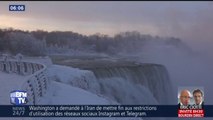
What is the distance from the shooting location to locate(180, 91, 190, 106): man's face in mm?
11453

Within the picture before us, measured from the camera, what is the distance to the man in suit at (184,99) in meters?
11.5

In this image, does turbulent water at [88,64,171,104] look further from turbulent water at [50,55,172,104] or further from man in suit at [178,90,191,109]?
man in suit at [178,90,191,109]

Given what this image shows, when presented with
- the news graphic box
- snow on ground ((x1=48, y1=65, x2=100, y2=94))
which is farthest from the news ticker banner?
snow on ground ((x1=48, y1=65, x2=100, y2=94))

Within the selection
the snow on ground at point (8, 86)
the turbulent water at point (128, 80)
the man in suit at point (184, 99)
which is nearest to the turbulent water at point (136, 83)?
the turbulent water at point (128, 80)

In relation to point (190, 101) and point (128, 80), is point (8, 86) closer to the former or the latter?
point (128, 80)

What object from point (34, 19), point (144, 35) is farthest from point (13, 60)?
point (144, 35)

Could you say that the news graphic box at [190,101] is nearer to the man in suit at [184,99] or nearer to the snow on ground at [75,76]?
the man in suit at [184,99]

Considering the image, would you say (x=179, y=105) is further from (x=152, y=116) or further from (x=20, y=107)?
(x=20, y=107)

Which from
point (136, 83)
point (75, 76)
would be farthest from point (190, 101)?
point (75, 76)

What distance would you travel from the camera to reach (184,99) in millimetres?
11469

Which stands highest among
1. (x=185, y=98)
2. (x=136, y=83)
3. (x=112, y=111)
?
(x=136, y=83)

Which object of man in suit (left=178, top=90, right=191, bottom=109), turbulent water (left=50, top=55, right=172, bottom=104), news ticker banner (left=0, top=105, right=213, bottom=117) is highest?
turbulent water (left=50, top=55, right=172, bottom=104)

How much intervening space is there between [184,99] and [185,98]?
0.04ft

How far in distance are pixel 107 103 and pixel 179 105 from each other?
24.0 inches
